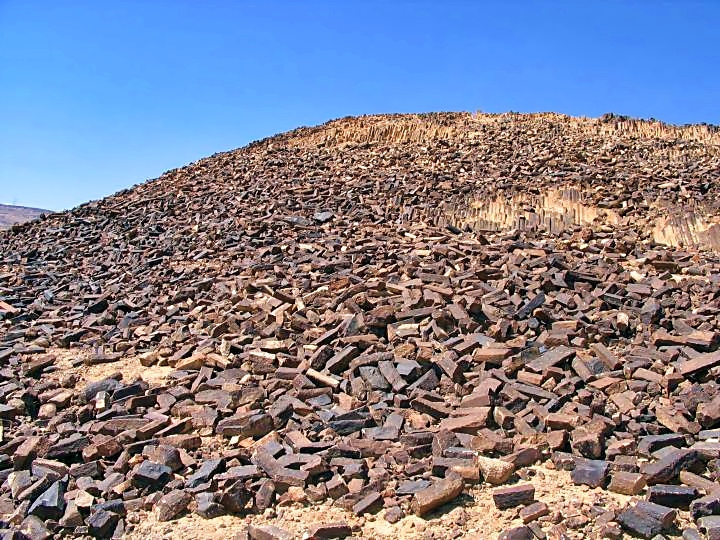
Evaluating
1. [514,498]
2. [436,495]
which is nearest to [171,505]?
[436,495]

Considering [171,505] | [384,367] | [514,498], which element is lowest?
[171,505]

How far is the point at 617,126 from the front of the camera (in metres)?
17.8

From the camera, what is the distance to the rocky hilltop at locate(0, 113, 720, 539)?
3.72 metres

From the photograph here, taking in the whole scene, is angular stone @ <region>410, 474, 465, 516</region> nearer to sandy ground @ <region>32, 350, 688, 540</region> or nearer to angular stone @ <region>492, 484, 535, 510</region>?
sandy ground @ <region>32, 350, 688, 540</region>

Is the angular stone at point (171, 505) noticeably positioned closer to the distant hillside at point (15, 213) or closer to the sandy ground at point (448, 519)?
the sandy ground at point (448, 519)

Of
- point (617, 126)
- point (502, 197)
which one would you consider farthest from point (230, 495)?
point (617, 126)

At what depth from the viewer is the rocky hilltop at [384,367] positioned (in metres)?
3.72

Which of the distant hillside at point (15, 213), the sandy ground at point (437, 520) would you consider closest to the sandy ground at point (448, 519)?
the sandy ground at point (437, 520)

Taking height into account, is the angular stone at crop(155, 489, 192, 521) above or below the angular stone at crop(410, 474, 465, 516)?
below

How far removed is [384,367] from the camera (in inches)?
210

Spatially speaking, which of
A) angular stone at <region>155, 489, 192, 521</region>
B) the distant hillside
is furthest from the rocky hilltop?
the distant hillside

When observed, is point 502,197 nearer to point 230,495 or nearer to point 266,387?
point 266,387

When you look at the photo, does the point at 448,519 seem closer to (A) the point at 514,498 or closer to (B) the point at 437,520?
(B) the point at 437,520

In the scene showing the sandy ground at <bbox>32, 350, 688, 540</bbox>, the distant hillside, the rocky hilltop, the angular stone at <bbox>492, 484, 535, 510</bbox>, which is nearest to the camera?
the sandy ground at <bbox>32, 350, 688, 540</bbox>
